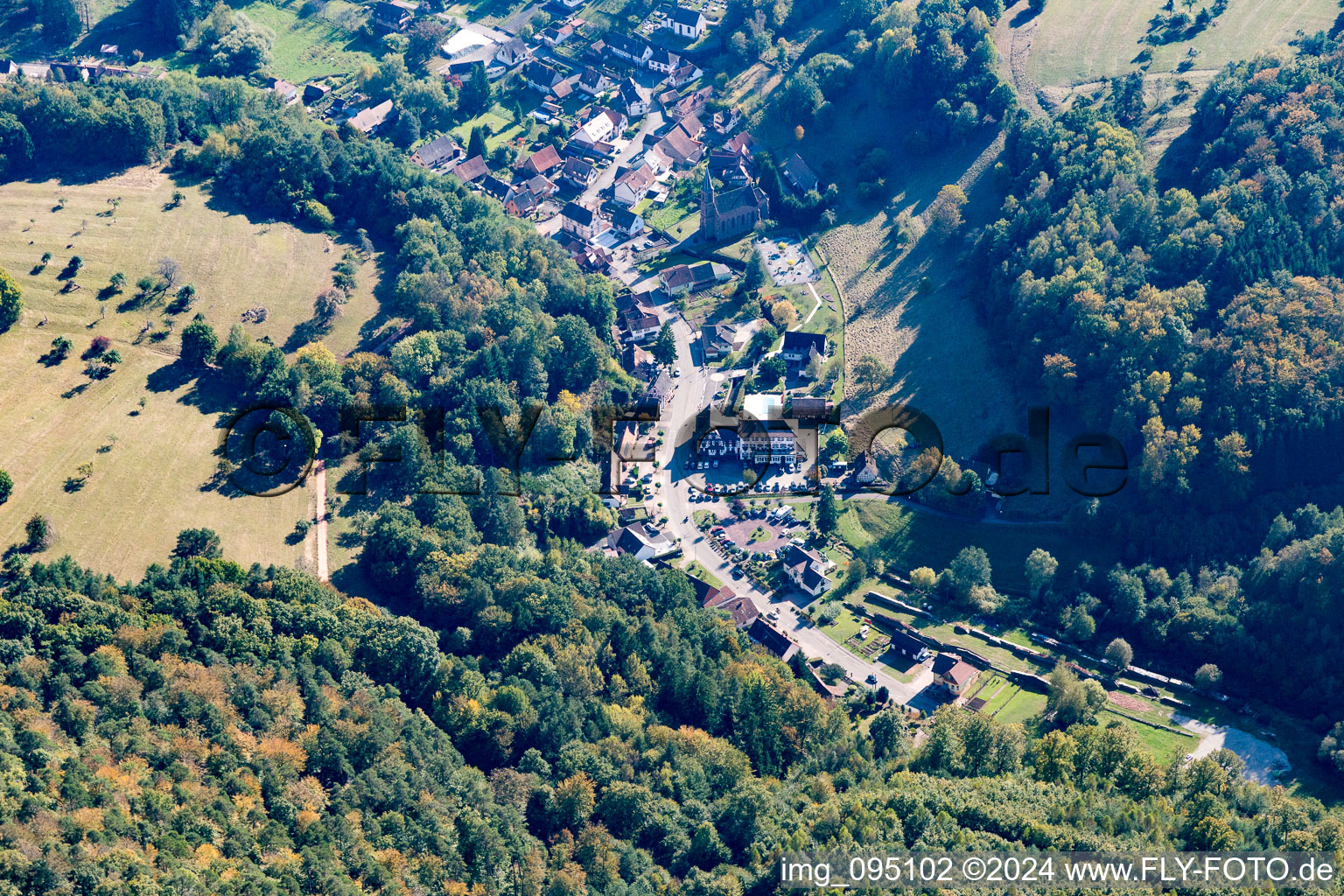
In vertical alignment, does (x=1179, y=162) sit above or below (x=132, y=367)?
above

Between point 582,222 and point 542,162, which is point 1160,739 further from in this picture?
point 542,162

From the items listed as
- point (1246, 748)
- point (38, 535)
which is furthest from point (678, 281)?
point (1246, 748)

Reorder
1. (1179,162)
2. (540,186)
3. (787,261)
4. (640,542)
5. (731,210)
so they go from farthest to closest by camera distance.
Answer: (540,186) → (731,210) → (787,261) → (1179,162) → (640,542)

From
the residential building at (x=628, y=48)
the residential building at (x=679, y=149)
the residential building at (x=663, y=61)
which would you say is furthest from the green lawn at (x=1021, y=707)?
the residential building at (x=628, y=48)

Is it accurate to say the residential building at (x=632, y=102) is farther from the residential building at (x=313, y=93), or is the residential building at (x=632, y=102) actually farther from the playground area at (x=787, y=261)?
the residential building at (x=313, y=93)

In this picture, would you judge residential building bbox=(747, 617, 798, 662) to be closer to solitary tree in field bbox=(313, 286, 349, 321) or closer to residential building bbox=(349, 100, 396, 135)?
solitary tree in field bbox=(313, 286, 349, 321)
